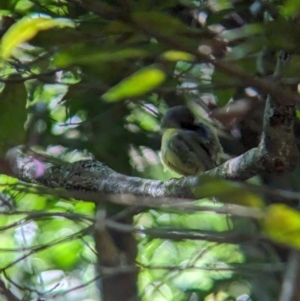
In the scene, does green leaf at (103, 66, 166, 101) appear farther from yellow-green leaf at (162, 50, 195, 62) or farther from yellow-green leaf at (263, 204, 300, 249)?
yellow-green leaf at (263, 204, 300, 249)

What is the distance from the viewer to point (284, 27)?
2.29ft

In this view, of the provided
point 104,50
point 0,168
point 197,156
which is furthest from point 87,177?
point 104,50

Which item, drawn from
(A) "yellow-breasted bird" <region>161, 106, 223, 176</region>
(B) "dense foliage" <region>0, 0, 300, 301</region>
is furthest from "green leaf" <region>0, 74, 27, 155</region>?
(A) "yellow-breasted bird" <region>161, 106, 223, 176</region>

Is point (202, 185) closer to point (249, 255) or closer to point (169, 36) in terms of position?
point (169, 36)

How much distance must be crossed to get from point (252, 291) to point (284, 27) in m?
1.35

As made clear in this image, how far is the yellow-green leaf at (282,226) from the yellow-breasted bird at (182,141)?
5.08 ft

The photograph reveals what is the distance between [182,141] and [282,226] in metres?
1.67

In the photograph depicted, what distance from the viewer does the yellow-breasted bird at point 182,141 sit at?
2197mm

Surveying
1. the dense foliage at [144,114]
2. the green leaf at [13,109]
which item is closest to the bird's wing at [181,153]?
the dense foliage at [144,114]

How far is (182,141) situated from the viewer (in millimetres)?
2260

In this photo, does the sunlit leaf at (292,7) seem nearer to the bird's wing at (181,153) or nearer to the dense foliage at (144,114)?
the dense foliage at (144,114)

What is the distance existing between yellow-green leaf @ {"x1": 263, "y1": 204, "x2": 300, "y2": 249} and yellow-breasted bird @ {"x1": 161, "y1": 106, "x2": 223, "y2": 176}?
1547 millimetres

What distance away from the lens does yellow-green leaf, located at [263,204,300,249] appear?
59 cm

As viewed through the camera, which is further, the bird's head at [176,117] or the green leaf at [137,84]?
the bird's head at [176,117]
